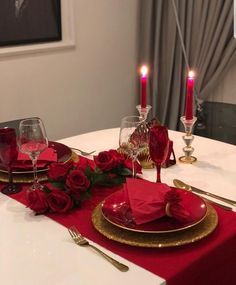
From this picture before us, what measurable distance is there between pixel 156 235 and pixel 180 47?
7.50 feet

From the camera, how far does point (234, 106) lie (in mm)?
3098

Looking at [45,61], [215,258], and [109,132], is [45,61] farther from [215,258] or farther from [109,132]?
[215,258]

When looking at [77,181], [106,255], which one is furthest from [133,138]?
[106,255]

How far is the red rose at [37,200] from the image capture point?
1252 millimetres

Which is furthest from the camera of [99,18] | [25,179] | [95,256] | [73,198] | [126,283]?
[99,18]

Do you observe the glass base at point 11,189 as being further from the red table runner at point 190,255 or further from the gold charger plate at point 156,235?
the gold charger plate at point 156,235

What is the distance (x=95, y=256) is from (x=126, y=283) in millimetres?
127

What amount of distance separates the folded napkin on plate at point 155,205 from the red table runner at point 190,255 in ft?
0.25

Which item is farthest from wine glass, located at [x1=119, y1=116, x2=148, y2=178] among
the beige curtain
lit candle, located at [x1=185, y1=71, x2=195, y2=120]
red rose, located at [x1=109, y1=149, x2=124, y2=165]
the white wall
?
the beige curtain

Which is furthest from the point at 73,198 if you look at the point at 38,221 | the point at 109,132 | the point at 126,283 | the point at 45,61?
the point at 45,61

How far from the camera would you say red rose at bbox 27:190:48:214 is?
1.25 metres

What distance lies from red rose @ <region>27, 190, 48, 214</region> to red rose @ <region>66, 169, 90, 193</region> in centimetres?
7

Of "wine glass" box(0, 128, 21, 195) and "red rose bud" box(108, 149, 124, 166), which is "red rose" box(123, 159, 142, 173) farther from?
"wine glass" box(0, 128, 21, 195)

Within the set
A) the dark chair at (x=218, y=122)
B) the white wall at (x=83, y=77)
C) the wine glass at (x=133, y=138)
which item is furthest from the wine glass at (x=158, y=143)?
the dark chair at (x=218, y=122)
